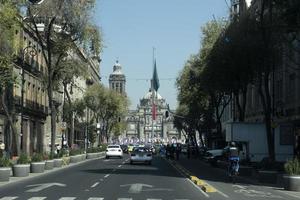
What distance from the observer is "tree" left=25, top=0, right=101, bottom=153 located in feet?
143

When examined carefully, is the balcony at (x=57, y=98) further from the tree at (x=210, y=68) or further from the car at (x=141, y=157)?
the car at (x=141, y=157)

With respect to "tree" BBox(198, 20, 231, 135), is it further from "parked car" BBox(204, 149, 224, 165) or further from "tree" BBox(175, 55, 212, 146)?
"parked car" BBox(204, 149, 224, 165)

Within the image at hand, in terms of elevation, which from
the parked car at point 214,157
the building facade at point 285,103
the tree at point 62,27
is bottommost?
the parked car at point 214,157

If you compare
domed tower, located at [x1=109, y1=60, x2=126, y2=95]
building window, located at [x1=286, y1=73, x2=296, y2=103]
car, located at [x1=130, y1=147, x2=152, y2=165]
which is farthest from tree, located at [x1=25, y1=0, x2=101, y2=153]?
domed tower, located at [x1=109, y1=60, x2=126, y2=95]

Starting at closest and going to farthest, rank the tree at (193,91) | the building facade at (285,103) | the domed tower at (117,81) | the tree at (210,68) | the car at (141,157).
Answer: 1. the building facade at (285,103)
2. the tree at (210,68)
3. the car at (141,157)
4. the tree at (193,91)
5. the domed tower at (117,81)

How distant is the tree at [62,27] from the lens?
43531mm

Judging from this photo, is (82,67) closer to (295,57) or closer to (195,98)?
(295,57)

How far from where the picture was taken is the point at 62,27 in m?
46.3

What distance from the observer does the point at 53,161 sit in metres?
41.9

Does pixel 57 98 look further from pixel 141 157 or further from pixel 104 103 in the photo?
pixel 141 157

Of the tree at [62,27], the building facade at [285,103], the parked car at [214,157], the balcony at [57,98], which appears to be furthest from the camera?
the balcony at [57,98]

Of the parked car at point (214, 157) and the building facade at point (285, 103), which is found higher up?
the building facade at point (285, 103)

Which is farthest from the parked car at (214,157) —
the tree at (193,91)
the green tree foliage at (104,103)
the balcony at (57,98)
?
the green tree foliage at (104,103)

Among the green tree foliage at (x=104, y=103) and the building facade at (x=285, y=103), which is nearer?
the building facade at (x=285, y=103)
